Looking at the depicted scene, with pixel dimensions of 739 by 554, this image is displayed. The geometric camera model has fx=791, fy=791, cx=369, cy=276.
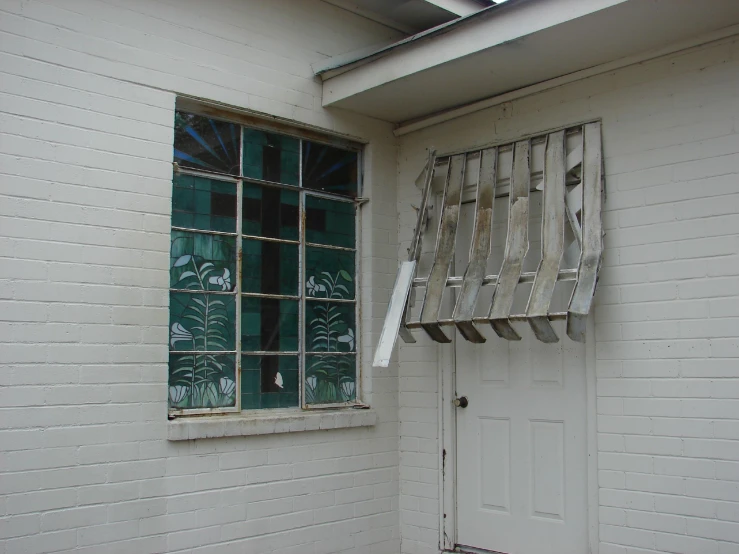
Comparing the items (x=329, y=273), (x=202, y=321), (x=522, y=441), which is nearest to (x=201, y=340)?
(x=202, y=321)

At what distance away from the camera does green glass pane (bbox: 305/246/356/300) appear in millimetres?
5527

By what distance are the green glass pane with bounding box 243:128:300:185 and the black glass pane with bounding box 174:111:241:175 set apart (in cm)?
9

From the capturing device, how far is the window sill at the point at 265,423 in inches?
183

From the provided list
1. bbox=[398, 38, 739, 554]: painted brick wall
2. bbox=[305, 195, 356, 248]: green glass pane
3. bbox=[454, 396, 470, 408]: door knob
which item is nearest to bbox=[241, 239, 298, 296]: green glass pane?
bbox=[305, 195, 356, 248]: green glass pane

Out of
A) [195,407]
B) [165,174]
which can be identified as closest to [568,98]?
[165,174]

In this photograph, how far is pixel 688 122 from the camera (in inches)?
177

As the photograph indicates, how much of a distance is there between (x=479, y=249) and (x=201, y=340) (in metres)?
1.86

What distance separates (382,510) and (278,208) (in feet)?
7.44

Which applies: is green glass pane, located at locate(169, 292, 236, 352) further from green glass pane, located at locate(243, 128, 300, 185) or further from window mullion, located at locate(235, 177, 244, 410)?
green glass pane, located at locate(243, 128, 300, 185)

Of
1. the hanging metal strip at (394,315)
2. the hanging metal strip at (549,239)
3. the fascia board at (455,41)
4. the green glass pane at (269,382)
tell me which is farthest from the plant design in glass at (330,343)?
the hanging metal strip at (549,239)

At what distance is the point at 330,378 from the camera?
557cm

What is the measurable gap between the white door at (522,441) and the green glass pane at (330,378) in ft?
2.52

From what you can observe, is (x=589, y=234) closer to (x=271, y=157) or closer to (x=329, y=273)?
(x=329, y=273)

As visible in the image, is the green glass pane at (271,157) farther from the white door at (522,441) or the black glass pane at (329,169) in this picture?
the white door at (522,441)
